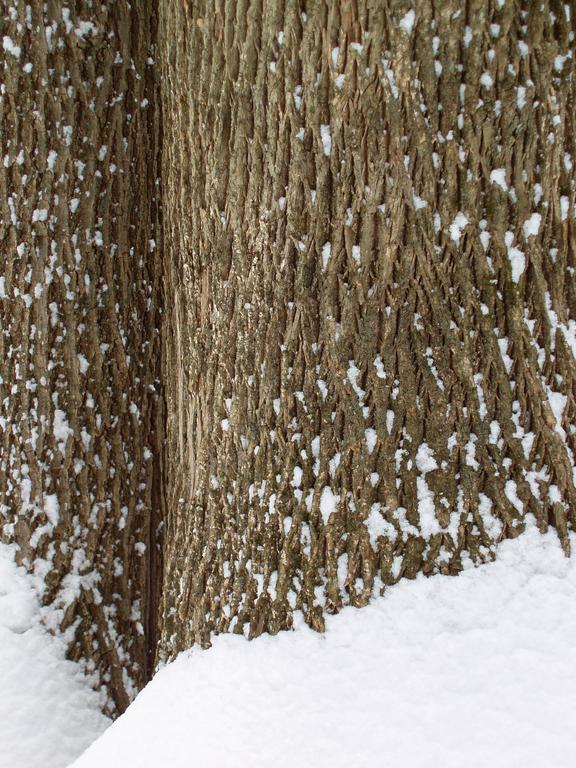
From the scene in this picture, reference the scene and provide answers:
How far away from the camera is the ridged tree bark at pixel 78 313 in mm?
2705

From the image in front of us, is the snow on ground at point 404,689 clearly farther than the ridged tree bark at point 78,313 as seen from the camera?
No

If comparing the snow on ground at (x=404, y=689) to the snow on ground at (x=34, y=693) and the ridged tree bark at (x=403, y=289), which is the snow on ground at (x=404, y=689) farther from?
the snow on ground at (x=34, y=693)

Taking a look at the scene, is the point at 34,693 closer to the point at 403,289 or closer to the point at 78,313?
the point at 78,313

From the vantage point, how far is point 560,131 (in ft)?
6.66

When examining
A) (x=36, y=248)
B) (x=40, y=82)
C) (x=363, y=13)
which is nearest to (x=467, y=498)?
(x=363, y=13)

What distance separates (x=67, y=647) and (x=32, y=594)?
0.74 feet

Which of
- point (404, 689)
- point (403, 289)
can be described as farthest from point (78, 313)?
point (404, 689)

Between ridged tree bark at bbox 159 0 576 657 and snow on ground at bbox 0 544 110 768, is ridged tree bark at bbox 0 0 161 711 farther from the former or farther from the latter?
ridged tree bark at bbox 159 0 576 657

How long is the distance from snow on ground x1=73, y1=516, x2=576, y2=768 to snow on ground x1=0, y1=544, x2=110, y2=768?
47cm

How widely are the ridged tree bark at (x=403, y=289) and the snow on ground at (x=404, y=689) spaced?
0.28 ft

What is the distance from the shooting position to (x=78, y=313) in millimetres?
2760

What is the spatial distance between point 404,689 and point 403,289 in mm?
1040

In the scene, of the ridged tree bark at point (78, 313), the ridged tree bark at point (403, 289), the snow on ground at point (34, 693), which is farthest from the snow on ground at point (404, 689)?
the ridged tree bark at point (78, 313)

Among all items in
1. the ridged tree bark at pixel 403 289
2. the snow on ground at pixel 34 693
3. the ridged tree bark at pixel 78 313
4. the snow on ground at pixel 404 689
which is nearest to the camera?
the snow on ground at pixel 404 689
